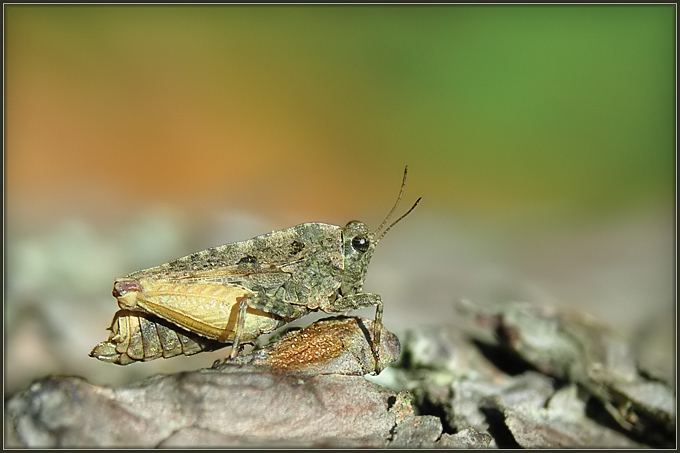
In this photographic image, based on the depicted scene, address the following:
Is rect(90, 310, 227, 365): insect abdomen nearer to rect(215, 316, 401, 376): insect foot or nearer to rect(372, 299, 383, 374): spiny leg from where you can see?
rect(215, 316, 401, 376): insect foot

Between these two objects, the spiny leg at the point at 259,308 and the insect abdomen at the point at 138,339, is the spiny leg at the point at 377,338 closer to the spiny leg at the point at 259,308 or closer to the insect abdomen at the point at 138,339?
the spiny leg at the point at 259,308

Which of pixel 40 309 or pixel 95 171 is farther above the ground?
pixel 95 171

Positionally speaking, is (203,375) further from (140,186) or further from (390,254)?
(140,186)

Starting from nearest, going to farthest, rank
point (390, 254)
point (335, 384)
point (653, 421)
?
point (335, 384) → point (653, 421) → point (390, 254)

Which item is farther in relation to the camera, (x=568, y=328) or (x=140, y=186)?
(x=140, y=186)

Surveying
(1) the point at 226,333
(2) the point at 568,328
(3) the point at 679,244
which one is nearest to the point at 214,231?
(1) the point at 226,333

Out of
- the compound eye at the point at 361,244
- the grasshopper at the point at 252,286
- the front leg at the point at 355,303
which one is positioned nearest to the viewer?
the grasshopper at the point at 252,286

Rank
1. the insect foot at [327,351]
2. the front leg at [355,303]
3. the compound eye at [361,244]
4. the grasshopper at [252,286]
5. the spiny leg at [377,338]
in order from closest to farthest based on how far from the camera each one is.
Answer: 1. the insect foot at [327,351]
2. the spiny leg at [377,338]
3. the grasshopper at [252,286]
4. the front leg at [355,303]
5. the compound eye at [361,244]

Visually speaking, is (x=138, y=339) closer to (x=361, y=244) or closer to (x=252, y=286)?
(x=252, y=286)

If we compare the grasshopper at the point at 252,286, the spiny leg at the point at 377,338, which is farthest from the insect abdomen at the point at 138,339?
the spiny leg at the point at 377,338
